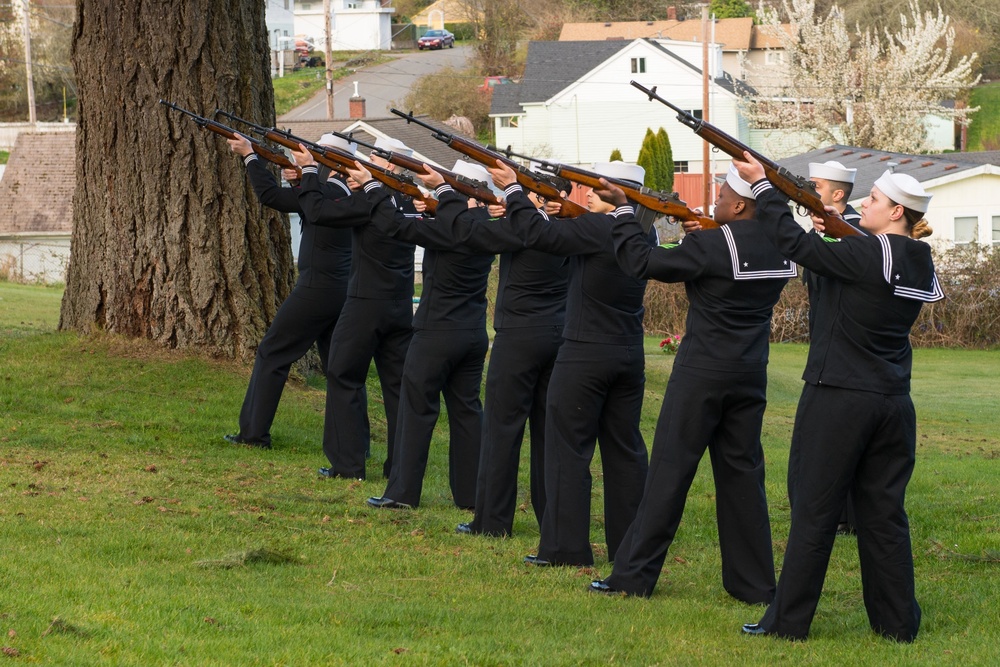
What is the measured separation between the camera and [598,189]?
759cm

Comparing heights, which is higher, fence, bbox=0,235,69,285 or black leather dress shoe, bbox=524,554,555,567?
fence, bbox=0,235,69,285

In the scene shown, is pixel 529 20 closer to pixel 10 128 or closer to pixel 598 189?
pixel 10 128

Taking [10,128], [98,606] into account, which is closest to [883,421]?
[98,606]

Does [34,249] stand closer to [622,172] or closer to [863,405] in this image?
[622,172]

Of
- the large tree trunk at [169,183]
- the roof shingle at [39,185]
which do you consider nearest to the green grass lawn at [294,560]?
the large tree trunk at [169,183]

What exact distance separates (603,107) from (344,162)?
49984 millimetres

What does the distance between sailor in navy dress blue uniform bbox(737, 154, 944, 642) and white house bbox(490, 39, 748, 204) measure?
5204 centimetres

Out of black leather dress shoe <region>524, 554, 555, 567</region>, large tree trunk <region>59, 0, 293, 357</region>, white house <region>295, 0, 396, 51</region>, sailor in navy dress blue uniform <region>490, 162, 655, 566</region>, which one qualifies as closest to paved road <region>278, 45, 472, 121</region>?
white house <region>295, 0, 396, 51</region>

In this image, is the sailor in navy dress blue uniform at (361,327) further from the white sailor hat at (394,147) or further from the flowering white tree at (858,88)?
the flowering white tree at (858,88)

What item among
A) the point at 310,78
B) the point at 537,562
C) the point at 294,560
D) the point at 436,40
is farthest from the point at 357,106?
the point at 294,560

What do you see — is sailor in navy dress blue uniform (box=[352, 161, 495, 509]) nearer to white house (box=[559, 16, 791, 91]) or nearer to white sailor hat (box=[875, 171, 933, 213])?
white sailor hat (box=[875, 171, 933, 213])

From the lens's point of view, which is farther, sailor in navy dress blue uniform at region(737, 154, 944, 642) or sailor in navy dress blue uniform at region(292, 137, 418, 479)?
sailor in navy dress blue uniform at region(292, 137, 418, 479)

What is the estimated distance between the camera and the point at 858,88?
54.1 metres

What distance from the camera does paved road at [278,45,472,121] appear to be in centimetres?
6750
